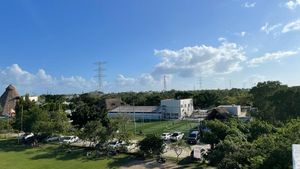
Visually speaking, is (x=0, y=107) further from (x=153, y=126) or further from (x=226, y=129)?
(x=226, y=129)

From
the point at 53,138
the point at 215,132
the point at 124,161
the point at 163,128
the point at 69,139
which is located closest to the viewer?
the point at 215,132

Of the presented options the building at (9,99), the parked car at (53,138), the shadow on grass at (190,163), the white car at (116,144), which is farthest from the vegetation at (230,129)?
the building at (9,99)

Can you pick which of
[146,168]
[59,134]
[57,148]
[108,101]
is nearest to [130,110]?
[108,101]

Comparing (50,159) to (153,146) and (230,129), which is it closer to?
(153,146)

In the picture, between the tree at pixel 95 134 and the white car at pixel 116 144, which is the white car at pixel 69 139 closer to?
the tree at pixel 95 134

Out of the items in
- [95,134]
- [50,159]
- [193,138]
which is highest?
[95,134]

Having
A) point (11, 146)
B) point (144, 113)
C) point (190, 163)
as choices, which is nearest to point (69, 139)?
point (11, 146)
